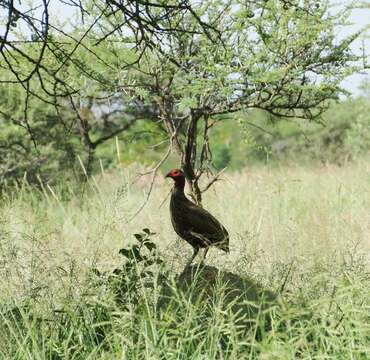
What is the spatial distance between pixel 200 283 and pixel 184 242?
948 mm

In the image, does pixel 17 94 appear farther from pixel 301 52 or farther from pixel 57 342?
pixel 57 342

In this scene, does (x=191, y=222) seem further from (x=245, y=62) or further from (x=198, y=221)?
(x=245, y=62)

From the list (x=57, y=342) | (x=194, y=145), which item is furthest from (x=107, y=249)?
(x=57, y=342)

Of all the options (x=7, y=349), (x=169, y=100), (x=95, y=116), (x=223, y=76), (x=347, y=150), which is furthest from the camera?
(x=347, y=150)

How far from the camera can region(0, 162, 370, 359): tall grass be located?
12.8ft

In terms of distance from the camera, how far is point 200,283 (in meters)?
5.17

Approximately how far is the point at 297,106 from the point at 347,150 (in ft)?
54.5

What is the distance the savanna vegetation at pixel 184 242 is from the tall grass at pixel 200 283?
0.09 ft

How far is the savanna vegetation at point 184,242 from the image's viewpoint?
13.4 ft

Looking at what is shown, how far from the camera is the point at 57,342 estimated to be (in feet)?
14.7

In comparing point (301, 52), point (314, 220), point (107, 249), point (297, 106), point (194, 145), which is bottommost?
point (107, 249)

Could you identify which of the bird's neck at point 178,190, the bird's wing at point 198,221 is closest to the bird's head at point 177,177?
the bird's neck at point 178,190

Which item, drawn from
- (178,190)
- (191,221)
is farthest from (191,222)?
(178,190)

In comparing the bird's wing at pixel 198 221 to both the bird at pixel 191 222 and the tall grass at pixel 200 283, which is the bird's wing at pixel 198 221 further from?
the tall grass at pixel 200 283
